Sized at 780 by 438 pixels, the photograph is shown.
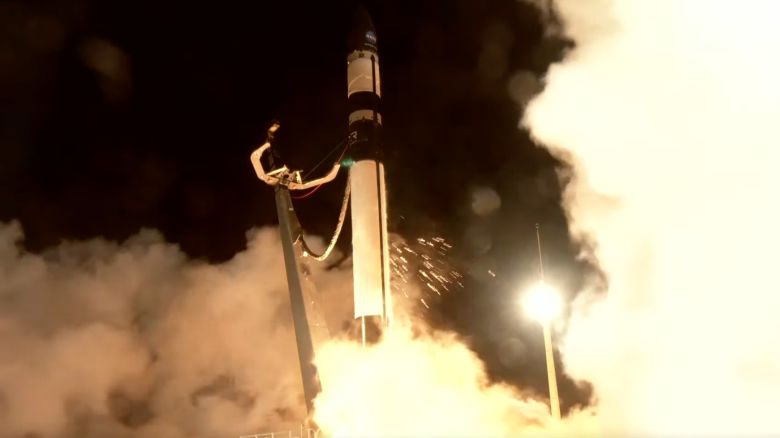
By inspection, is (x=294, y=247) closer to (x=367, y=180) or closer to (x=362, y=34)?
(x=367, y=180)

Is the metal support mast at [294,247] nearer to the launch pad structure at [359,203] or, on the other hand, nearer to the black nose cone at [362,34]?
the launch pad structure at [359,203]

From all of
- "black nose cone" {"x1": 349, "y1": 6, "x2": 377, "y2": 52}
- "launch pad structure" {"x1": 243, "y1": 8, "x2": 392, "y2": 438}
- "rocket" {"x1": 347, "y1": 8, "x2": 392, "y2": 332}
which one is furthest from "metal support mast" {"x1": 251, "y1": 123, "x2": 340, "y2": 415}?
"black nose cone" {"x1": 349, "y1": 6, "x2": 377, "y2": 52}

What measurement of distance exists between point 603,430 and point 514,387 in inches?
332

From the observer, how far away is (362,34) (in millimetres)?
17031

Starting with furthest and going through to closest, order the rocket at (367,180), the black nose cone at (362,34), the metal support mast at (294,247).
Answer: the black nose cone at (362,34)
the metal support mast at (294,247)
the rocket at (367,180)

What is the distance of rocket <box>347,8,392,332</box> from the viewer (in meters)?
14.9

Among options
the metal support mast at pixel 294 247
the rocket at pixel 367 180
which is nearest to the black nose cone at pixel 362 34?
the rocket at pixel 367 180

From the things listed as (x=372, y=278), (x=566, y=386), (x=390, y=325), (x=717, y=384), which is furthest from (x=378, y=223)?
(x=717, y=384)

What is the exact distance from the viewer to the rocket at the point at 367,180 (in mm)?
14940

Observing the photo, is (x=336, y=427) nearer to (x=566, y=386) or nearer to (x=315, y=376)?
(x=315, y=376)

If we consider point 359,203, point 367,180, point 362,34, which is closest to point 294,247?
point 359,203

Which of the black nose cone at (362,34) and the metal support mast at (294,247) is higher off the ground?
the black nose cone at (362,34)

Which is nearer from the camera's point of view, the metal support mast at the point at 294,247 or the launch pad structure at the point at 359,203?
the launch pad structure at the point at 359,203

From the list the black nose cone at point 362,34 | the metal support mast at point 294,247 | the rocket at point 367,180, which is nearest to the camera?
the rocket at point 367,180
